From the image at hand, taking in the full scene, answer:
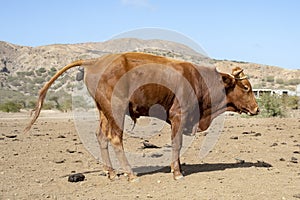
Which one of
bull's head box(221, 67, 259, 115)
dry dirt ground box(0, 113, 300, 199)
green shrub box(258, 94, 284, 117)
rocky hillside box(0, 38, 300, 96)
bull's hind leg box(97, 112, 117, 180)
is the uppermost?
bull's head box(221, 67, 259, 115)

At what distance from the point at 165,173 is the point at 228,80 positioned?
2472 millimetres

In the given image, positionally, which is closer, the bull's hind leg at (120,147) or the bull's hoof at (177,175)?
the bull's hind leg at (120,147)

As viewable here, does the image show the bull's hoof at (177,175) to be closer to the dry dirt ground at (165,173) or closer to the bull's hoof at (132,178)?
the dry dirt ground at (165,173)

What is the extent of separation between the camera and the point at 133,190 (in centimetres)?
858

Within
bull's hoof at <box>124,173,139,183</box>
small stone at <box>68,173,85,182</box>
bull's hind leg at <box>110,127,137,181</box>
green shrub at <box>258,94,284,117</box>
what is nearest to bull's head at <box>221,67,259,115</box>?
bull's hind leg at <box>110,127,137,181</box>

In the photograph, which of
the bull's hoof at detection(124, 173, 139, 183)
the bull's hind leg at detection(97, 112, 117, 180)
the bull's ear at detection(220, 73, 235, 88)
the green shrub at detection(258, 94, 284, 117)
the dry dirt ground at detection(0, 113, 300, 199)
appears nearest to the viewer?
the dry dirt ground at detection(0, 113, 300, 199)

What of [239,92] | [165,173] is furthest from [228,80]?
[165,173]

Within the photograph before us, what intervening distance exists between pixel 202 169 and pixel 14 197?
170 inches

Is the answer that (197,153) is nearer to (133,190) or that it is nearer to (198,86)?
(198,86)

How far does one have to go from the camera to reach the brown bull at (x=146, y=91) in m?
9.24

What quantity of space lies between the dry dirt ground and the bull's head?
1.36 metres

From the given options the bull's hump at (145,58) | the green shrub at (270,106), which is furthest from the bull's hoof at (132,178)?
the green shrub at (270,106)

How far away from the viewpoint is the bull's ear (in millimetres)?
10562

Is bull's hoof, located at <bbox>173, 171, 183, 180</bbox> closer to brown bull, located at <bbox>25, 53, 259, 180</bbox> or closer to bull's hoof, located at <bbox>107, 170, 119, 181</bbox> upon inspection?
brown bull, located at <bbox>25, 53, 259, 180</bbox>
